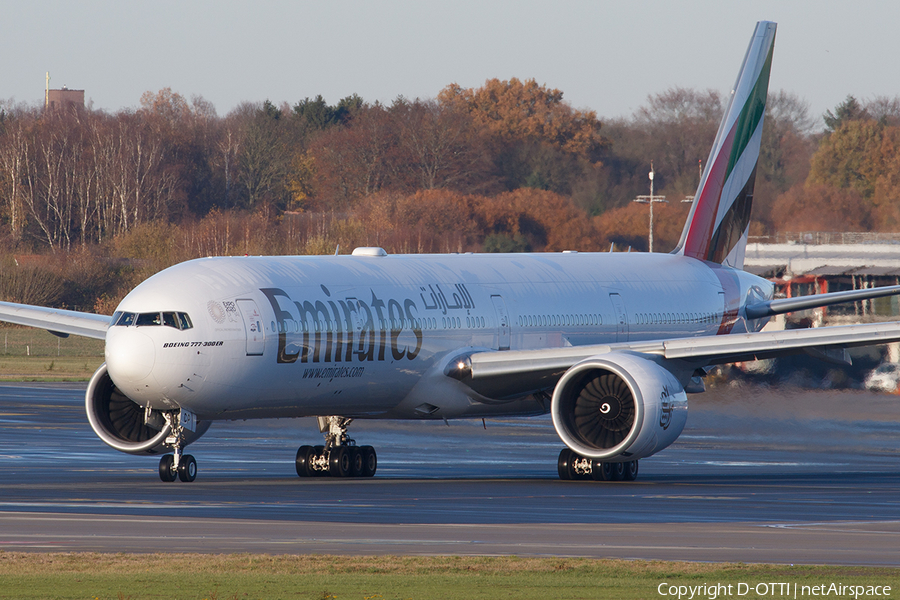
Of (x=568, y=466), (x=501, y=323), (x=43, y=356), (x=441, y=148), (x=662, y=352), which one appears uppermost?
(x=441, y=148)

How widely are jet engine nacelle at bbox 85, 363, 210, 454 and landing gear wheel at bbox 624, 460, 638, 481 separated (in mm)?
7328

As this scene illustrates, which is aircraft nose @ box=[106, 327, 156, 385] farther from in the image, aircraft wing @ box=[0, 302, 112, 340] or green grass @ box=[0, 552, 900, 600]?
green grass @ box=[0, 552, 900, 600]

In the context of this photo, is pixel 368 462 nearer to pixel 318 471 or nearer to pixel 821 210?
pixel 318 471

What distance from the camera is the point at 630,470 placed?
2608cm

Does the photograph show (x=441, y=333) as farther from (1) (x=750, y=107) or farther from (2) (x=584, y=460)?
(1) (x=750, y=107)

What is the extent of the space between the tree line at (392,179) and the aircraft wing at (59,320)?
3714 centimetres

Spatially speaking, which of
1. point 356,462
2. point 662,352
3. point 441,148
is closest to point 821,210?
point 441,148

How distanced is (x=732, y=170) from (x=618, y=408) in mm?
11917

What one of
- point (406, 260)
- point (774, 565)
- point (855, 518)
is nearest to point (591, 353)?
point (406, 260)

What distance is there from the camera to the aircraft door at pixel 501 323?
28188 millimetres

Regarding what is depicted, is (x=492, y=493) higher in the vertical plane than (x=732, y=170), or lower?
lower

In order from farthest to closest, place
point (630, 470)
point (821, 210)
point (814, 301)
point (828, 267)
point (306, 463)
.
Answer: point (821, 210), point (828, 267), point (814, 301), point (306, 463), point (630, 470)

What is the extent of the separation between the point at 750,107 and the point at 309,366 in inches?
630

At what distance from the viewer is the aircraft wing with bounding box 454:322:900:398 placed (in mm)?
25156
